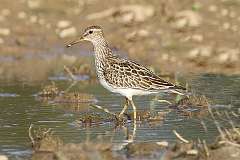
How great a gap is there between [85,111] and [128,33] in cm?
659

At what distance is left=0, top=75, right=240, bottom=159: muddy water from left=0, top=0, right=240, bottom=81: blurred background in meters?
1.56

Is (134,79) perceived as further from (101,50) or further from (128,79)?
(101,50)

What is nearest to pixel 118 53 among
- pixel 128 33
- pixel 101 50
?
pixel 128 33

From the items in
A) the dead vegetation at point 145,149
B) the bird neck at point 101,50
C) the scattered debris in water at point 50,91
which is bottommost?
the dead vegetation at point 145,149

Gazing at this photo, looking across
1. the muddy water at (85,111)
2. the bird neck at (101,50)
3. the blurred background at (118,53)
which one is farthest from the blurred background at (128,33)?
the bird neck at (101,50)

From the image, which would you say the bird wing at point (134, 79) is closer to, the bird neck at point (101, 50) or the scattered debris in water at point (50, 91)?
the bird neck at point (101, 50)

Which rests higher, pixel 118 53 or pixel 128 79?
pixel 118 53

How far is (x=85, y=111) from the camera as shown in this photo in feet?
45.1

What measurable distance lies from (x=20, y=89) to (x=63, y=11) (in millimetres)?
6232

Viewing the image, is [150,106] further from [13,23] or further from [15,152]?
[13,23]

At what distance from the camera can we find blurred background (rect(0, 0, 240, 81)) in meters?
18.3

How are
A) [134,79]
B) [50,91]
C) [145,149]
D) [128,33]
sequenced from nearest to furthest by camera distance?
1. [145,149]
2. [134,79]
3. [50,91]
4. [128,33]

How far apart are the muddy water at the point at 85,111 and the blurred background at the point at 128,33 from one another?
1.56 m

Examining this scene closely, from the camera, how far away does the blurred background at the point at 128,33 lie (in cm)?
1828
